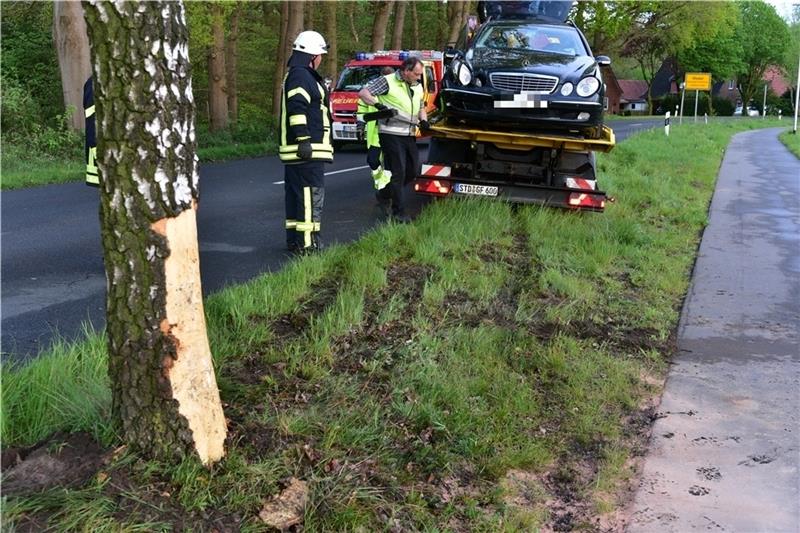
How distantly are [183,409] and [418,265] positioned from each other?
3.41 m

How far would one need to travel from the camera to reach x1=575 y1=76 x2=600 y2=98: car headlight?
7887mm

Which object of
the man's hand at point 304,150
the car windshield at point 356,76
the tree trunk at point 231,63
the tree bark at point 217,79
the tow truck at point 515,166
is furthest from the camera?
the tree trunk at point 231,63

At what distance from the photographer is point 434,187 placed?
8320 millimetres

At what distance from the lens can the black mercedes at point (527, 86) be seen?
788cm

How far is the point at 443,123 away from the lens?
28.1ft

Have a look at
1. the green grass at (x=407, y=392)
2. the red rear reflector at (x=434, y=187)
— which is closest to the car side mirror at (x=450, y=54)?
the red rear reflector at (x=434, y=187)

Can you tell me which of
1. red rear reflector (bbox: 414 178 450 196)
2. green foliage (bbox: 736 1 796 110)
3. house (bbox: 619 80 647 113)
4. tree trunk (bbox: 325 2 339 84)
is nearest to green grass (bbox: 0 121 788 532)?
red rear reflector (bbox: 414 178 450 196)

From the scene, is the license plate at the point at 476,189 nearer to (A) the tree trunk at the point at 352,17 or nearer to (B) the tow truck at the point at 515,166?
(B) the tow truck at the point at 515,166

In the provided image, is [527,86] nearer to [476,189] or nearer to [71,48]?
[476,189]

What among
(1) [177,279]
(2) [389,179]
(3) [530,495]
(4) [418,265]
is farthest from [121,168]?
(2) [389,179]

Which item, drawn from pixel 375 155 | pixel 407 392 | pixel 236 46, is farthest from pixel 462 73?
pixel 236 46

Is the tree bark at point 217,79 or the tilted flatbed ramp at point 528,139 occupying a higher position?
the tree bark at point 217,79

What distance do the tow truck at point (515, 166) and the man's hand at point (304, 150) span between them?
2.22m

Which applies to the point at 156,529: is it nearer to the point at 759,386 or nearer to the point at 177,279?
the point at 177,279
